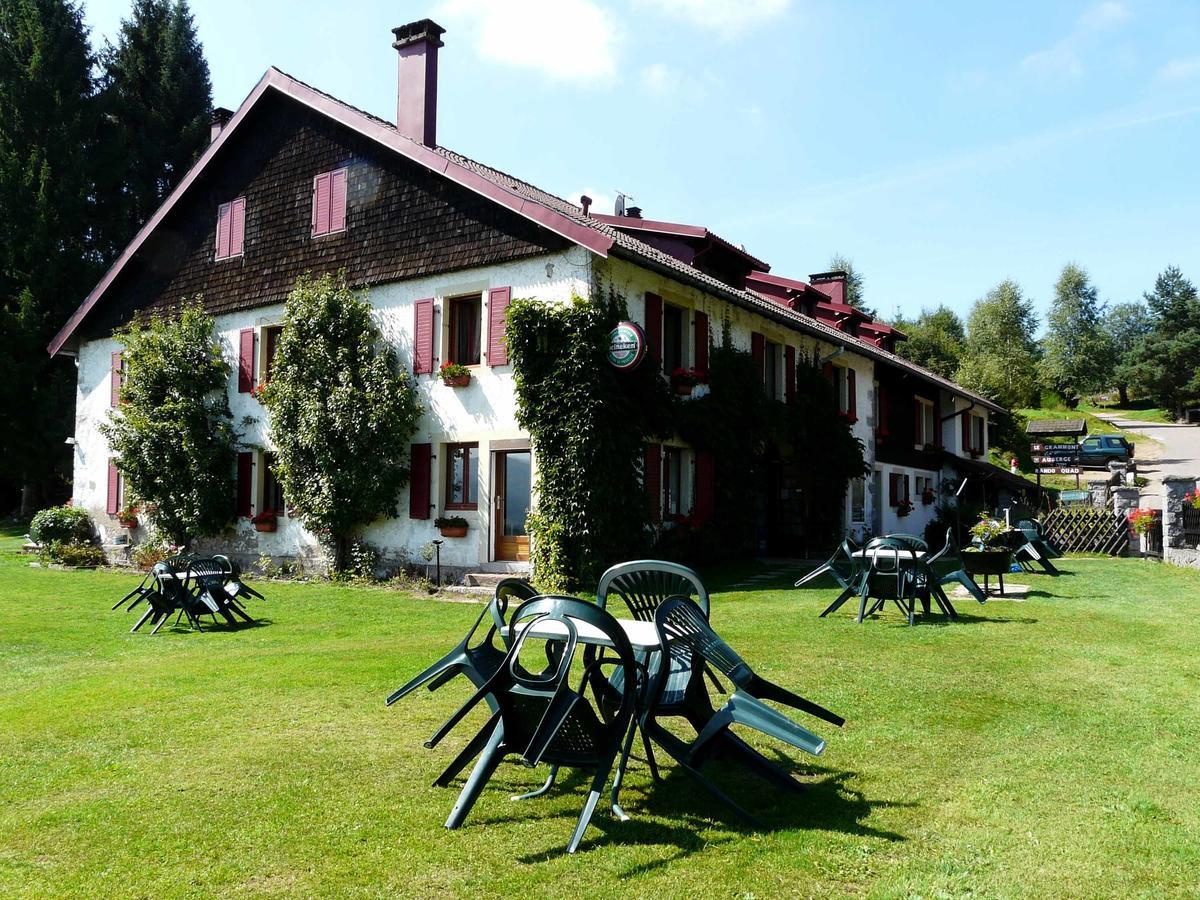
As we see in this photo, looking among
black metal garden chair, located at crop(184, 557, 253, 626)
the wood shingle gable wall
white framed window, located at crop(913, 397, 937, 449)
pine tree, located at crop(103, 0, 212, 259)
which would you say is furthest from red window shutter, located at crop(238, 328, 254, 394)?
pine tree, located at crop(103, 0, 212, 259)

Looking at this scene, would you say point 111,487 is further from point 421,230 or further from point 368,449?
point 421,230

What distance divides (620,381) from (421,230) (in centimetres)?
481

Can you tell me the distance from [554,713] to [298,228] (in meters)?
16.8

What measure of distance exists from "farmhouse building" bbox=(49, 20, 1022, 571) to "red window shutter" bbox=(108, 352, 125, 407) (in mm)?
70

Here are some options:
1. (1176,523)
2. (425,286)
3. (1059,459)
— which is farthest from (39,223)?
(1059,459)

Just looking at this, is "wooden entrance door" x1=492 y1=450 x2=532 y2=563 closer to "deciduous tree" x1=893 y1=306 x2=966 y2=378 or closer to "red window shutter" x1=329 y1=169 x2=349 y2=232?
"red window shutter" x1=329 y1=169 x2=349 y2=232

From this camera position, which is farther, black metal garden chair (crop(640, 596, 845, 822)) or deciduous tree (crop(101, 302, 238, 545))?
deciduous tree (crop(101, 302, 238, 545))

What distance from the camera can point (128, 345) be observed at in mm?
20703

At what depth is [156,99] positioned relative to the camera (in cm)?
3750

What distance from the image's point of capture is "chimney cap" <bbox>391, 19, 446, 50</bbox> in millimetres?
17766

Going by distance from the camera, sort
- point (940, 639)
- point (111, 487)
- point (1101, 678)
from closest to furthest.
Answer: point (1101, 678) < point (940, 639) < point (111, 487)

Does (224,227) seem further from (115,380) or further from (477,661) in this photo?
(477,661)

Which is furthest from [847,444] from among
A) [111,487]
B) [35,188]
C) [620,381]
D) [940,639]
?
[35,188]

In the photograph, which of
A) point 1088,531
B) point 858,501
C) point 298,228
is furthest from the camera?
point 858,501
